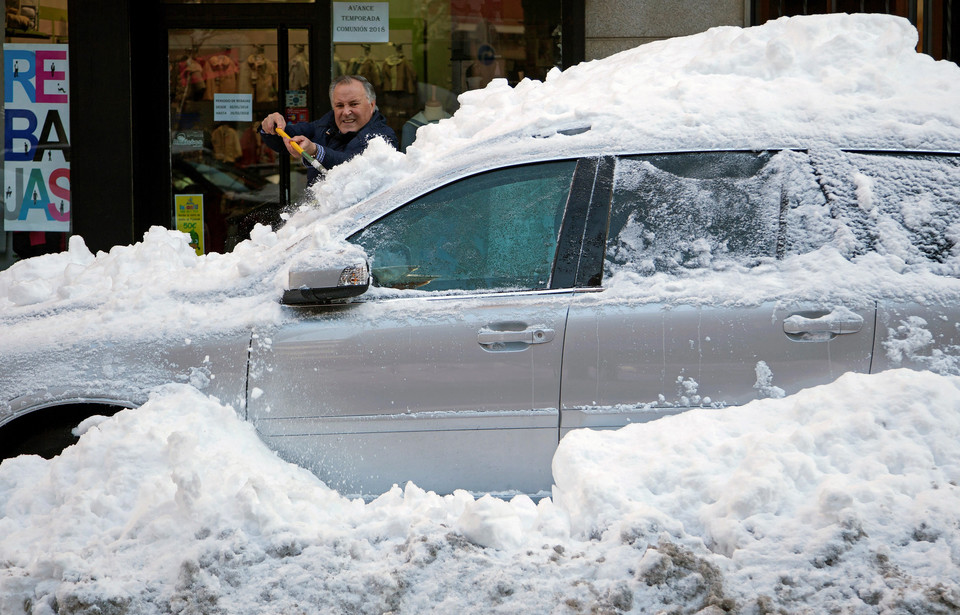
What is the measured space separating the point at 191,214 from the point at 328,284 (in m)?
5.82

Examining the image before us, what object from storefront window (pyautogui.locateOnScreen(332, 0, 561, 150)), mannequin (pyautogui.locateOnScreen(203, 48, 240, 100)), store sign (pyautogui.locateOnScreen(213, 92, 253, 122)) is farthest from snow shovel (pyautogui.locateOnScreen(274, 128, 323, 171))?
mannequin (pyautogui.locateOnScreen(203, 48, 240, 100))

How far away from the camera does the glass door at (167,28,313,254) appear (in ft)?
30.7

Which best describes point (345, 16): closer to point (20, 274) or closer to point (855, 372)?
point (20, 274)

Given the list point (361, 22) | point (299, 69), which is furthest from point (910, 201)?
point (299, 69)

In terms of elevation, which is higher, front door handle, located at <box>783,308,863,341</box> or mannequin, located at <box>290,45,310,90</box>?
mannequin, located at <box>290,45,310,90</box>

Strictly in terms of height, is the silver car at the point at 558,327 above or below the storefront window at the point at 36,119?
below

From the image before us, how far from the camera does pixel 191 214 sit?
938 centimetres

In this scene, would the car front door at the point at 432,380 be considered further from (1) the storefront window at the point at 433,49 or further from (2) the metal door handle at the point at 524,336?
(1) the storefront window at the point at 433,49

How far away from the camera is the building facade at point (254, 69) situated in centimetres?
898

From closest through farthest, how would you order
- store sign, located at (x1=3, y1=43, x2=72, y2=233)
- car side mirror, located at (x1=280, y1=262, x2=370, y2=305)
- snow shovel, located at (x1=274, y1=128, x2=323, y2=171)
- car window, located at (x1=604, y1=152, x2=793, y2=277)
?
1. car side mirror, located at (x1=280, y1=262, x2=370, y2=305)
2. car window, located at (x1=604, y1=152, x2=793, y2=277)
3. snow shovel, located at (x1=274, y1=128, x2=323, y2=171)
4. store sign, located at (x1=3, y1=43, x2=72, y2=233)

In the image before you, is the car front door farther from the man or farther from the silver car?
the man

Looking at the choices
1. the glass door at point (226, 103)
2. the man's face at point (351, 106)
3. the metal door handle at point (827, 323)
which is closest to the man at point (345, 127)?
the man's face at point (351, 106)

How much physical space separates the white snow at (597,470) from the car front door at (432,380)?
0.15m

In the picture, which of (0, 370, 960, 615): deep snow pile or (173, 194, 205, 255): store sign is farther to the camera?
(173, 194, 205, 255): store sign
